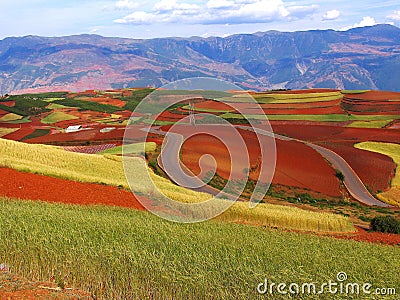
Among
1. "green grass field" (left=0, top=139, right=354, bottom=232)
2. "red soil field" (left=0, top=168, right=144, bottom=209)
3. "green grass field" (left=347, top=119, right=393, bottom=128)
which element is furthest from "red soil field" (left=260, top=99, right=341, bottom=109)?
"red soil field" (left=0, top=168, right=144, bottom=209)

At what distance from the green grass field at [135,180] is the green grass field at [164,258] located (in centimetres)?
599

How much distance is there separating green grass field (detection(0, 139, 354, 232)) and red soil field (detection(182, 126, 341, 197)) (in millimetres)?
7035

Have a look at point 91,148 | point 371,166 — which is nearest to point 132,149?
point 91,148

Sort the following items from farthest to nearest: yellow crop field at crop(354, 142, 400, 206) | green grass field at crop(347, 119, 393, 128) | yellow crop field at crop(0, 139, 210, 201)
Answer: green grass field at crop(347, 119, 393, 128) < yellow crop field at crop(354, 142, 400, 206) < yellow crop field at crop(0, 139, 210, 201)

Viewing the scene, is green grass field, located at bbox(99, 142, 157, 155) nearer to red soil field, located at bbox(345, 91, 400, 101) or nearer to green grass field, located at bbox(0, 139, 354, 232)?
green grass field, located at bbox(0, 139, 354, 232)

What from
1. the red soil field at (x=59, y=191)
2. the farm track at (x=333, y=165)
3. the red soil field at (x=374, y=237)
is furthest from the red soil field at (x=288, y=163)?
the red soil field at (x=374, y=237)

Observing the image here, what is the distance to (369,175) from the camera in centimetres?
4400

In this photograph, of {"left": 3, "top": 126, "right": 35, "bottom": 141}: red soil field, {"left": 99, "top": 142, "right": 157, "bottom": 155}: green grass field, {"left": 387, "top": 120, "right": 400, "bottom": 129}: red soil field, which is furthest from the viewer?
{"left": 387, "top": 120, "right": 400, "bottom": 129}: red soil field

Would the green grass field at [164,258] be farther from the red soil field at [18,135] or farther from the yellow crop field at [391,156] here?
the red soil field at [18,135]

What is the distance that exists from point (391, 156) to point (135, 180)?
34.4 metres

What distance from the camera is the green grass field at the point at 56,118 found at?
340ft

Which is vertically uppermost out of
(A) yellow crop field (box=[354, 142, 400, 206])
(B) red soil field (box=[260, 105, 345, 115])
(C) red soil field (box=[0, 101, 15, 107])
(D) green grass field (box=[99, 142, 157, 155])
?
(C) red soil field (box=[0, 101, 15, 107])

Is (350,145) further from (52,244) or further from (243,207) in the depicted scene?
(52,244)

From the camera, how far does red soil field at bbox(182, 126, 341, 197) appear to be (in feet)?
131
